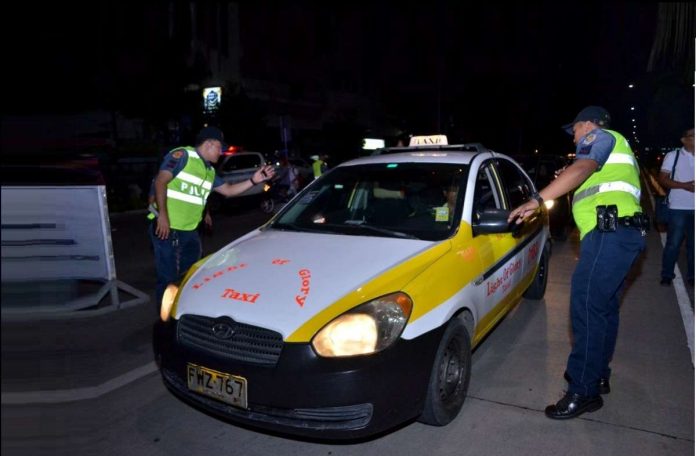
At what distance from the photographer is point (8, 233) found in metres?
1.68

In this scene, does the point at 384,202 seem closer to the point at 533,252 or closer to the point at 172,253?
the point at 533,252

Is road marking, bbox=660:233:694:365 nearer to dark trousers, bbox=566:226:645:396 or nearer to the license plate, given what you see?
dark trousers, bbox=566:226:645:396

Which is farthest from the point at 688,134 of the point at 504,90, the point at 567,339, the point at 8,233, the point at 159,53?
the point at 504,90

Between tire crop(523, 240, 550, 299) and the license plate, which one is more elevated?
the license plate

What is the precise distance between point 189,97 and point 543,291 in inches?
847

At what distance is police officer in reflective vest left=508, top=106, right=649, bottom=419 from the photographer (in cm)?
329

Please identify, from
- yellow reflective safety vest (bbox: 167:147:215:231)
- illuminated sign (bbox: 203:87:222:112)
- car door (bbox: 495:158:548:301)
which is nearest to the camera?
car door (bbox: 495:158:548:301)

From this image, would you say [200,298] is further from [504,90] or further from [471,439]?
[504,90]

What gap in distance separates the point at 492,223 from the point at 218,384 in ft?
6.65

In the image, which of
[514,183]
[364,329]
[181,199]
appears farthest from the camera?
[514,183]

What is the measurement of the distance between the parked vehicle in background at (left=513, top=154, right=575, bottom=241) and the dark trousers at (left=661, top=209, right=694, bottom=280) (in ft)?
8.63

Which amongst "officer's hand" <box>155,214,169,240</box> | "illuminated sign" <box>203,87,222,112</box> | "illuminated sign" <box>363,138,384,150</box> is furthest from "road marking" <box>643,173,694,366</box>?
"illuminated sign" <box>363,138,384,150</box>

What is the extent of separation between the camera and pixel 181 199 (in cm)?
487

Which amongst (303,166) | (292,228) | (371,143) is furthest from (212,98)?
(292,228)
